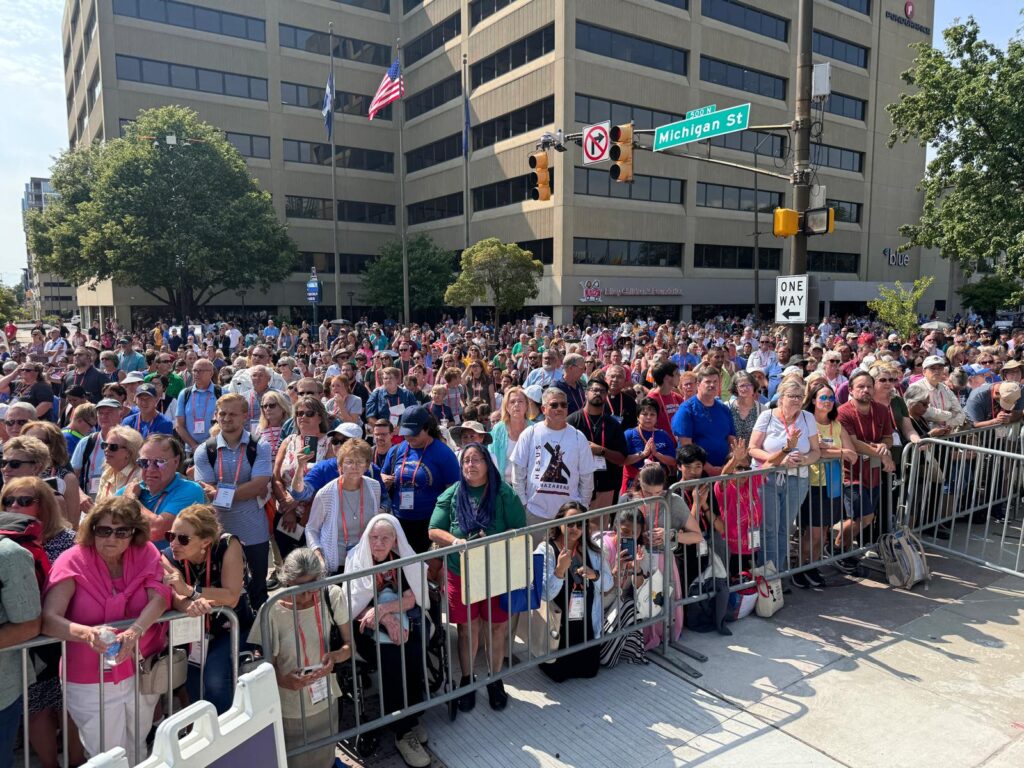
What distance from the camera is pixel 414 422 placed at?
512 cm

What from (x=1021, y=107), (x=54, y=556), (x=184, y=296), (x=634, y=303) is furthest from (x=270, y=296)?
(x=54, y=556)

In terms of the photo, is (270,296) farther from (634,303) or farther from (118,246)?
(634,303)

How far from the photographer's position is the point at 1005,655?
185 inches

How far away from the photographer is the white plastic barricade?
1.86 meters

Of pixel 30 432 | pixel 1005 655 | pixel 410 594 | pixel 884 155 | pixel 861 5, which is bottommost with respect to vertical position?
pixel 1005 655

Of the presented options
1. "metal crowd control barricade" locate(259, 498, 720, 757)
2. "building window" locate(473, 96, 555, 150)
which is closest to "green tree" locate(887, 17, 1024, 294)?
"building window" locate(473, 96, 555, 150)

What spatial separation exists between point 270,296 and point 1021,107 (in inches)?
1590

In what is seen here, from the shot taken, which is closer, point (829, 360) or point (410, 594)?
point (410, 594)

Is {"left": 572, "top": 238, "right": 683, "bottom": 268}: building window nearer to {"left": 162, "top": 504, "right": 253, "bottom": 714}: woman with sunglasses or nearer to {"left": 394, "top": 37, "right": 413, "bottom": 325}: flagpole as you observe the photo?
{"left": 394, "top": 37, "right": 413, "bottom": 325}: flagpole

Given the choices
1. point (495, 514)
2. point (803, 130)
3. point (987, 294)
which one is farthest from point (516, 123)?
point (987, 294)

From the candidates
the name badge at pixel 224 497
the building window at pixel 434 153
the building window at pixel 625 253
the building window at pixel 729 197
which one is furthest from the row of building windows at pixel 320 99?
the name badge at pixel 224 497

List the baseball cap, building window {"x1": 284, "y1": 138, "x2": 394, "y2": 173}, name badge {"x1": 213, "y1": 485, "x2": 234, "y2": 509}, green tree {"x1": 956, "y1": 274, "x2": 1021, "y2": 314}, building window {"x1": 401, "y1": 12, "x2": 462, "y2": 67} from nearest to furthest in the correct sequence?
name badge {"x1": 213, "y1": 485, "x2": 234, "y2": 509} < the baseball cap < building window {"x1": 401, "y1": 12, "x2": 462, "y2": 67} < building window {"x1": 284, "y1": 138, "x2": 394, "y2": 173} < green tree {"x1": 956, "y1": 274, "x2": 1021, "y2": 314}

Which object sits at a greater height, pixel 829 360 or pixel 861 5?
pixel 861 5

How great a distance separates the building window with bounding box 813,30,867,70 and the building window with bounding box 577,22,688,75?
11.4 metres
